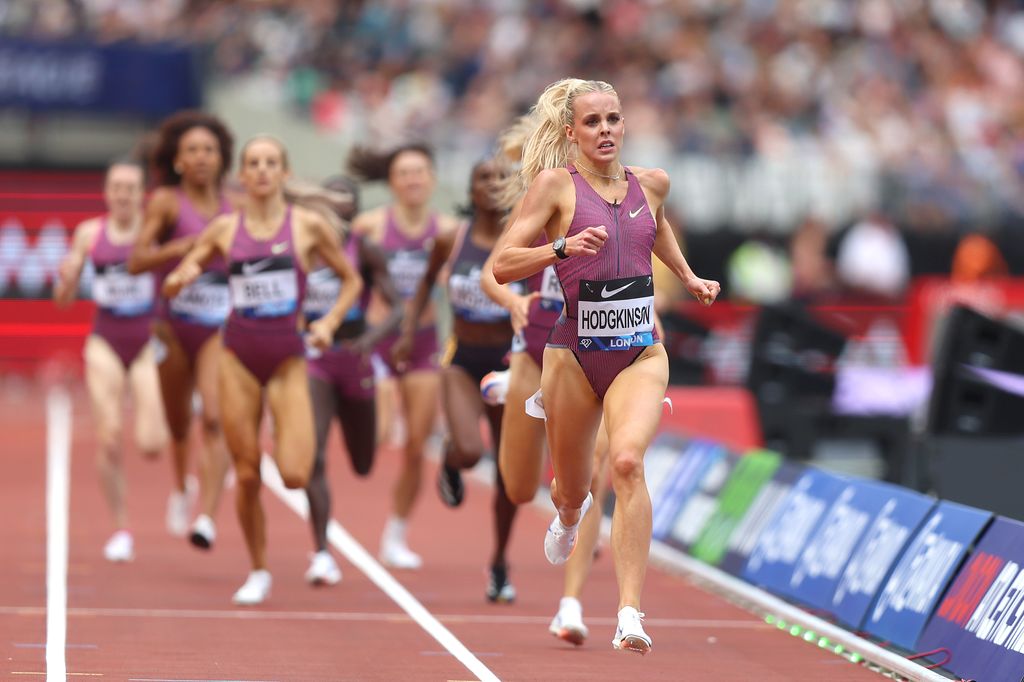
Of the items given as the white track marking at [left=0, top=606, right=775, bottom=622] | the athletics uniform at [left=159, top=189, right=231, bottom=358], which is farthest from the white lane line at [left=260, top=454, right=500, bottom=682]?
the athletics uniform at [left=159, top=189, right=231, bottom=358]

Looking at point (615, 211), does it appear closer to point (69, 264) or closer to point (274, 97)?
point (69, 264)

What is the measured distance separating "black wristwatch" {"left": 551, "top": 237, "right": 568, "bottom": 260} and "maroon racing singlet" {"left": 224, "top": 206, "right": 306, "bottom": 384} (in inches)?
133

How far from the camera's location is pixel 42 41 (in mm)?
28391

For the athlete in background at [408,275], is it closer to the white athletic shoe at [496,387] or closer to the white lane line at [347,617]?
the white lane line at [347,617]

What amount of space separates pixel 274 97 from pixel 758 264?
24.0 feet

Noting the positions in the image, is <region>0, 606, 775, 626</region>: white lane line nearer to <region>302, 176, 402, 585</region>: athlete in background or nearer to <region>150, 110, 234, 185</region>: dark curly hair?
<region>302, 176, 402, 585</region>: athlete in background

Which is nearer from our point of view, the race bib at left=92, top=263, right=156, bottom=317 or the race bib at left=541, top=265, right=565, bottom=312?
the race bib at left=541, top=265, right=565, bottom=312

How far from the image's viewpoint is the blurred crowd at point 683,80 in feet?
92.5

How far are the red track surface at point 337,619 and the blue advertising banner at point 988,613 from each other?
454 mm

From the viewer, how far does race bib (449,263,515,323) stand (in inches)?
483

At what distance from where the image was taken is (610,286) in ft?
28.9

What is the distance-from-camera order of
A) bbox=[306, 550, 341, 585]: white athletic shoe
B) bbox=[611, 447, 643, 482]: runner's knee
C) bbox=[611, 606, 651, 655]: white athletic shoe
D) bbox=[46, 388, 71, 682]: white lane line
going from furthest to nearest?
bbox=[306, 550, 341, 585]: white athletic shoe < bbox=[46, 388, 71, 682]: white lane line < bbox=[611, 447, 643, 482]: runner's knee < bbox=[611, 606, 651, 655]: white athletic shoe

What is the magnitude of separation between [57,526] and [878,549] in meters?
7.06

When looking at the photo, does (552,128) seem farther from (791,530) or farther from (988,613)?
(791,530)
